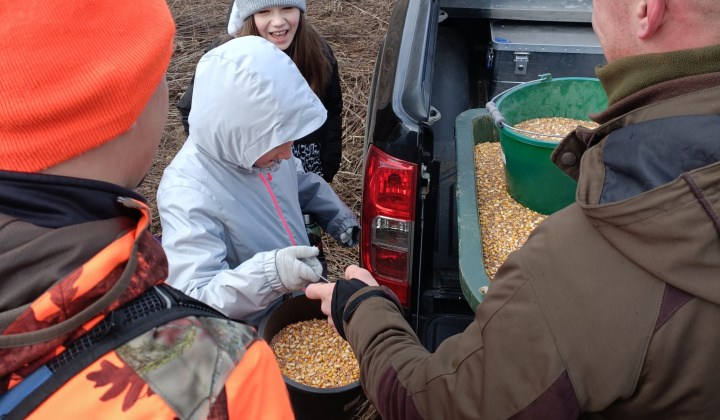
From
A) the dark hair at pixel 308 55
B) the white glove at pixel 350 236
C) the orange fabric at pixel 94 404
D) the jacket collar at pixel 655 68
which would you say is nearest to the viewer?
the orange fabric at pixel 94 404

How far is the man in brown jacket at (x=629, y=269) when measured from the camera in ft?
2.78

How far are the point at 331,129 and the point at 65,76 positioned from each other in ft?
8.30

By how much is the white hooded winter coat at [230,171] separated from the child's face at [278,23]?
1.15 metres

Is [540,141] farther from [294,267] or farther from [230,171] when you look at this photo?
[230,171]

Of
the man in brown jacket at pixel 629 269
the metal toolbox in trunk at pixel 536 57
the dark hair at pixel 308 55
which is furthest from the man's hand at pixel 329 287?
the dark hair at pixel 308 55

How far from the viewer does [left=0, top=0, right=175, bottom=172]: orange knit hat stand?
70cm

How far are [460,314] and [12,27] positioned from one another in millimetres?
1801

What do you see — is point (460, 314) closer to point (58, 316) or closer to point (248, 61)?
point (248, 61)

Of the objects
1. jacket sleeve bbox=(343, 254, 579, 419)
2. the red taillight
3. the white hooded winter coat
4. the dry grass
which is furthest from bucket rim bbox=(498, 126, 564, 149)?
the dry grass

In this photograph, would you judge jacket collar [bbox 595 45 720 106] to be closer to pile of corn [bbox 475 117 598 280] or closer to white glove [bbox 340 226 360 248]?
pile of corn [bbox 475 117 598 280]

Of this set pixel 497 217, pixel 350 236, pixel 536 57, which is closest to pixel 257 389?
pixel 497 217

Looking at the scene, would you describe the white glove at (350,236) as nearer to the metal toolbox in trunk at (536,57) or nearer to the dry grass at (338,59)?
the metal toolbox in trunk at (536,57)

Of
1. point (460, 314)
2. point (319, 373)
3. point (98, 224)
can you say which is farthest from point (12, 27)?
point (460, 314)

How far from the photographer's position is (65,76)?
723mm
